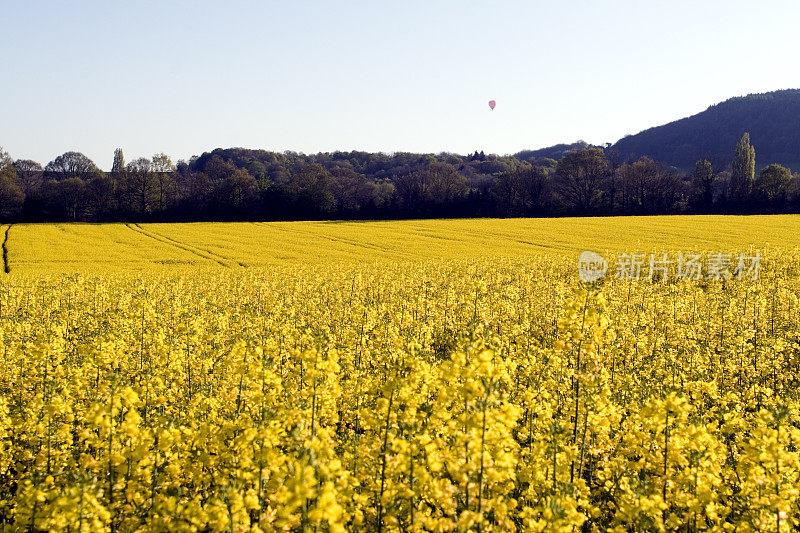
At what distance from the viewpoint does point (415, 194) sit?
340 feet

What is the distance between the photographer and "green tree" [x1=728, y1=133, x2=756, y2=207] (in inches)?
3612

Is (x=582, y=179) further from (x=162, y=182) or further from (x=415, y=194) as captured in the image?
(x=162, y=182)

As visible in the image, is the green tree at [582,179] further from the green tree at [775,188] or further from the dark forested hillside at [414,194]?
the green tree at [775,188]

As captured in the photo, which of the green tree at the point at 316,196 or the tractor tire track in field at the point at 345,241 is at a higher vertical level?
the green tree at the point at 316,196

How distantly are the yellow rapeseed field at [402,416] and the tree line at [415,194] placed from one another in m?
73.6

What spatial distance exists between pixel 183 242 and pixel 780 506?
59.1m

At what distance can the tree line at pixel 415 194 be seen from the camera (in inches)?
3593

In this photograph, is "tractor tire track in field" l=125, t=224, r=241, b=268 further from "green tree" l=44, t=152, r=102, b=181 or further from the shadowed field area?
"green tree" l=44, t=152, r=102, b=181

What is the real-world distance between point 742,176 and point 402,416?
350 feet

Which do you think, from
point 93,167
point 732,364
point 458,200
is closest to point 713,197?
point 458,200

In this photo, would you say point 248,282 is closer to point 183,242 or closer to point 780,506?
point 780,506

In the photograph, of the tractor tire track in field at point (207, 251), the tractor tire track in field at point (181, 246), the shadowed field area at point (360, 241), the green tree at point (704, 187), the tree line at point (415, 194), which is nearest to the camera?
the tractor tire track in field at point (207, 251)

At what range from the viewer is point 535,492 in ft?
25.3
